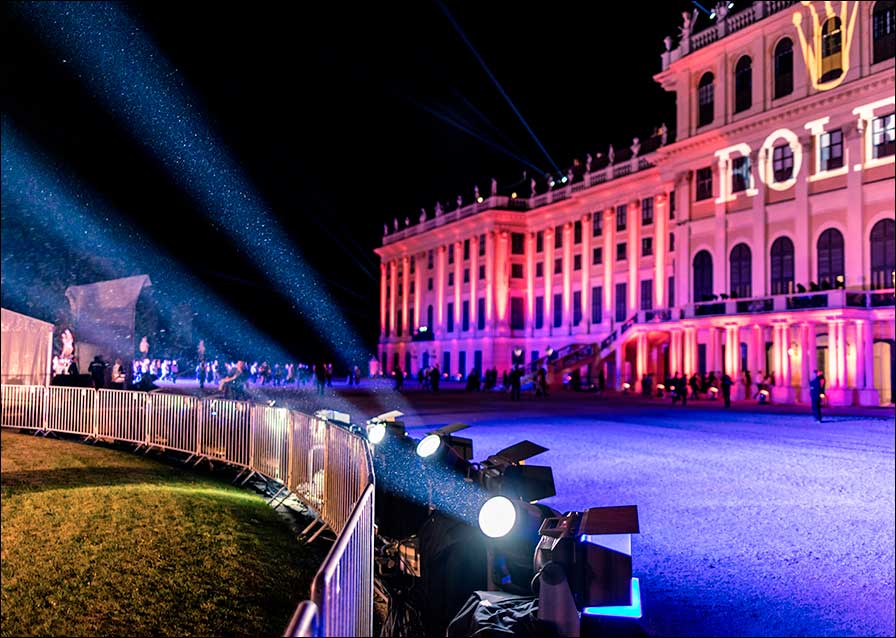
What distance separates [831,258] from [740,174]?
6.98 m

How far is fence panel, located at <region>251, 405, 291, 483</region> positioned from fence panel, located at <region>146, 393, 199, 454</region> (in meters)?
2.46

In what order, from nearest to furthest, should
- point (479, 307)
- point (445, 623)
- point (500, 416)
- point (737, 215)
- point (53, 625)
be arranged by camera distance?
1. point (445, 623)
2. point (53, 625)
3. point (500, 416)
4. point (737, 215)
5. point (479, 307)

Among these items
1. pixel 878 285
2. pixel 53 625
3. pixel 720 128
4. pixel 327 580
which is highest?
pixel 720 128

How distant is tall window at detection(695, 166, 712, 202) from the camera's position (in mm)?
40438

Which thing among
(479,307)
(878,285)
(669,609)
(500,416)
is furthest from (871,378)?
(479,307)

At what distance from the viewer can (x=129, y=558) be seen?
793cm

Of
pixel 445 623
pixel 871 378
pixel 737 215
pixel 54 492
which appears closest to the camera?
pixel 445 623

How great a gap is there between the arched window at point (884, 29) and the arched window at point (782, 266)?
919cm

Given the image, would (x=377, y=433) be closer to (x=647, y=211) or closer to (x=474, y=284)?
(x=647, y=211)

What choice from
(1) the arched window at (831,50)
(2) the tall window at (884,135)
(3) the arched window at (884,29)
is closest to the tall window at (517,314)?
(1) the arched window at (831,50)

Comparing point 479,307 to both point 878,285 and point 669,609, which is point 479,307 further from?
point 669,609

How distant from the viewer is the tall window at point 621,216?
51.9 meters

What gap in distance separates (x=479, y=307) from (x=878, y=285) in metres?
38.3

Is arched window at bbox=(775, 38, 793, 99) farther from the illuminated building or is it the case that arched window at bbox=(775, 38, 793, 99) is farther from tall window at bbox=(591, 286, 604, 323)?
tall window at bbox=(591, 286, 604, 323)
